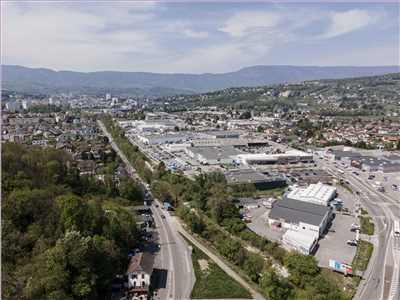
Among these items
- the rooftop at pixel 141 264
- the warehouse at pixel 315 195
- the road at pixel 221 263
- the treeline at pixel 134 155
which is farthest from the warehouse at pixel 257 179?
the rooftop at pixel 141 264

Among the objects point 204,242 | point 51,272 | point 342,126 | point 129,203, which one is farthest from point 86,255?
point 342,126

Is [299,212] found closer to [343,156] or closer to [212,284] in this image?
[212,284]

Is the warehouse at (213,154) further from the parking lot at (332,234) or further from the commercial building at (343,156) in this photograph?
the parking lot at (332,234)

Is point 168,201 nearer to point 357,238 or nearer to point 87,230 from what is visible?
point 87,230

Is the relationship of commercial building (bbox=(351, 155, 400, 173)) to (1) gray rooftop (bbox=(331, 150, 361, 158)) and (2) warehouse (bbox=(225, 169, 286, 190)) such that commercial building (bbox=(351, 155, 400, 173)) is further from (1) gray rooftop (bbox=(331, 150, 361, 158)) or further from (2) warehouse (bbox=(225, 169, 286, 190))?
(2) warehouse (bbox=(225, 169, 286, 190))

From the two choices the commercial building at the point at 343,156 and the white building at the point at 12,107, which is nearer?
the commercial building at the point at 343,156

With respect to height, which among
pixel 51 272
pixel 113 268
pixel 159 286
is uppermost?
pixel 51 272
